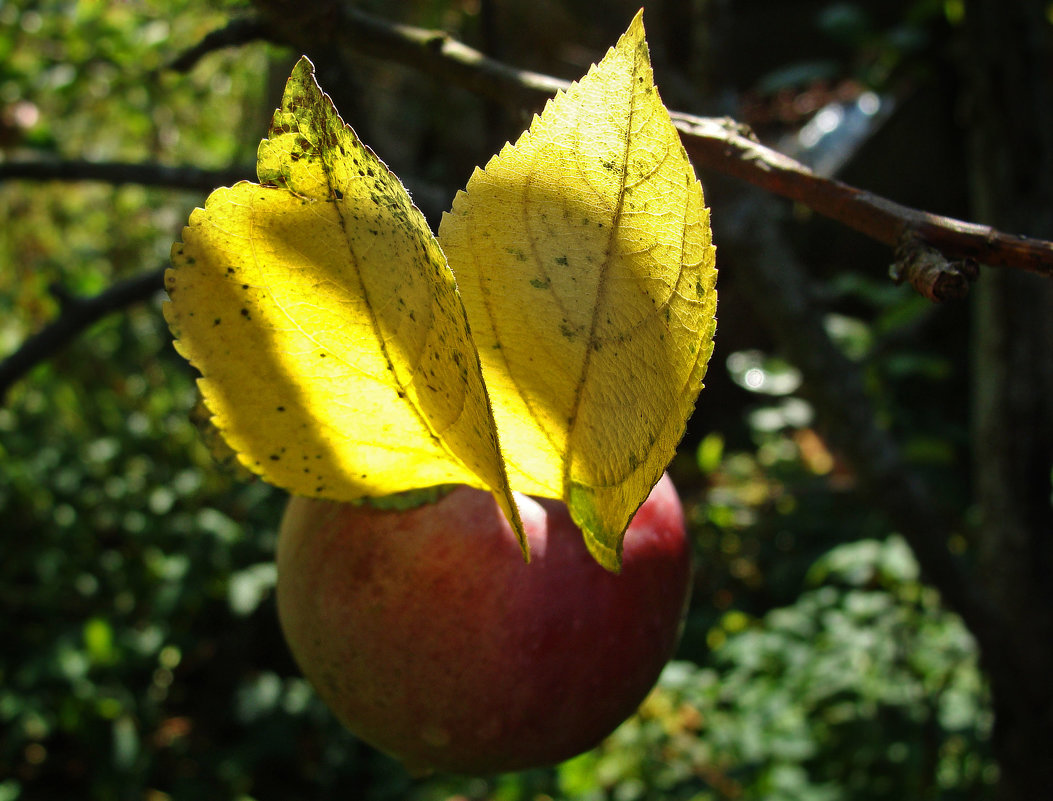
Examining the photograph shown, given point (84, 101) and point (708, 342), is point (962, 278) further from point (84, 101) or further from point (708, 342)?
point (84, 101)

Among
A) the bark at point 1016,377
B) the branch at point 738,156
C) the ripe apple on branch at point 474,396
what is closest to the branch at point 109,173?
the branch at point 738,156

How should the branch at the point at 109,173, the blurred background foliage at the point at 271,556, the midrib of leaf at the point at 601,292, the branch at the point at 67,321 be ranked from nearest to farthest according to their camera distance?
the midrib of leaf at the point at 601,292, the branch at the point at 67,321, the branch at the point at 109,173, the blurred background foliage at the point at 271,556

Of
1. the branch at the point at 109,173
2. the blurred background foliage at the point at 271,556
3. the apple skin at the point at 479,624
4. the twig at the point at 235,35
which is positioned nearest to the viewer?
the apple skin at the point at 479,624

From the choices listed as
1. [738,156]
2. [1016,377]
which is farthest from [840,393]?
[738,156]

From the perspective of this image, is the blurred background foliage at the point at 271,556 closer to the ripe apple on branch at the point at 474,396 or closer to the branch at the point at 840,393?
the branch at the point at 840,393

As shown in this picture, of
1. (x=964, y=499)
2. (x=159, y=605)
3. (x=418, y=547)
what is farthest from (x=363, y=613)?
(x=964, y=499)

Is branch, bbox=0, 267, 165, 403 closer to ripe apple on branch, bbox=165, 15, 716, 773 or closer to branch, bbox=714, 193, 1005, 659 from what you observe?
ripe apple on branch, bbox=165, 15, 716, 773
